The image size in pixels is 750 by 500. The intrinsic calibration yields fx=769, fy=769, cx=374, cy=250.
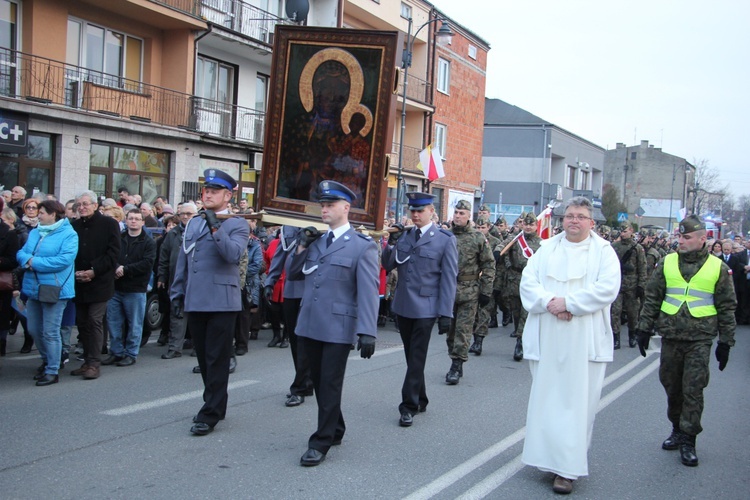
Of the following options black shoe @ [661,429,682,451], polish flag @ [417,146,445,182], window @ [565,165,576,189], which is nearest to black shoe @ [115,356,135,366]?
black shoe @ [661,429,682,451]

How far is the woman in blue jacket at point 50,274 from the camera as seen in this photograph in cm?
820

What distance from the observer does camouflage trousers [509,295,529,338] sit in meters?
11.5

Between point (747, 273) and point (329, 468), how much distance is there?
16217mm

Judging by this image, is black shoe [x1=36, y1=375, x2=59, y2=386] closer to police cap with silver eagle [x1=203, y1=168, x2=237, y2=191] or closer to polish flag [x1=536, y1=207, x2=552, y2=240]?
police cap with silver eagle [x1=203, y1=168, x2=237, y2=191]

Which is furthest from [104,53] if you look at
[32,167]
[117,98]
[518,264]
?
[518,264]

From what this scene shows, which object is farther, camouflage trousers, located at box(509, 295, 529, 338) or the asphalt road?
camouflage trousers, located at box(509, 295, 529, 338)

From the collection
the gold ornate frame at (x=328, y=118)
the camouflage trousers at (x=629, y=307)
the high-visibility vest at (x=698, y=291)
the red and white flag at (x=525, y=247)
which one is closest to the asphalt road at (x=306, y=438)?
the high-visibility vest at (x=698, y=291)

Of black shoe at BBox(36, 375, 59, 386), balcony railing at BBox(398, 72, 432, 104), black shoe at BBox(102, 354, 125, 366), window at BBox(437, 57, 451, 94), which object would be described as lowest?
black shoe at BBox(102, 354, 125, 366)

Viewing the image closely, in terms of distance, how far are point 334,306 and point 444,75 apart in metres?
32.5

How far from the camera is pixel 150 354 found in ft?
34.3

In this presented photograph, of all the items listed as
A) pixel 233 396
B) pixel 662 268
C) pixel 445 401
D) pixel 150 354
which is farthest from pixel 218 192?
pixel 150 354

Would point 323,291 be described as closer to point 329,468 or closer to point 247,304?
point 329,468

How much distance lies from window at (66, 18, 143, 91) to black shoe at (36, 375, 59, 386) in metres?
12.4

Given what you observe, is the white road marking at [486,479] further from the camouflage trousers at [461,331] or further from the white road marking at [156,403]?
the white road marking at [156,403]
